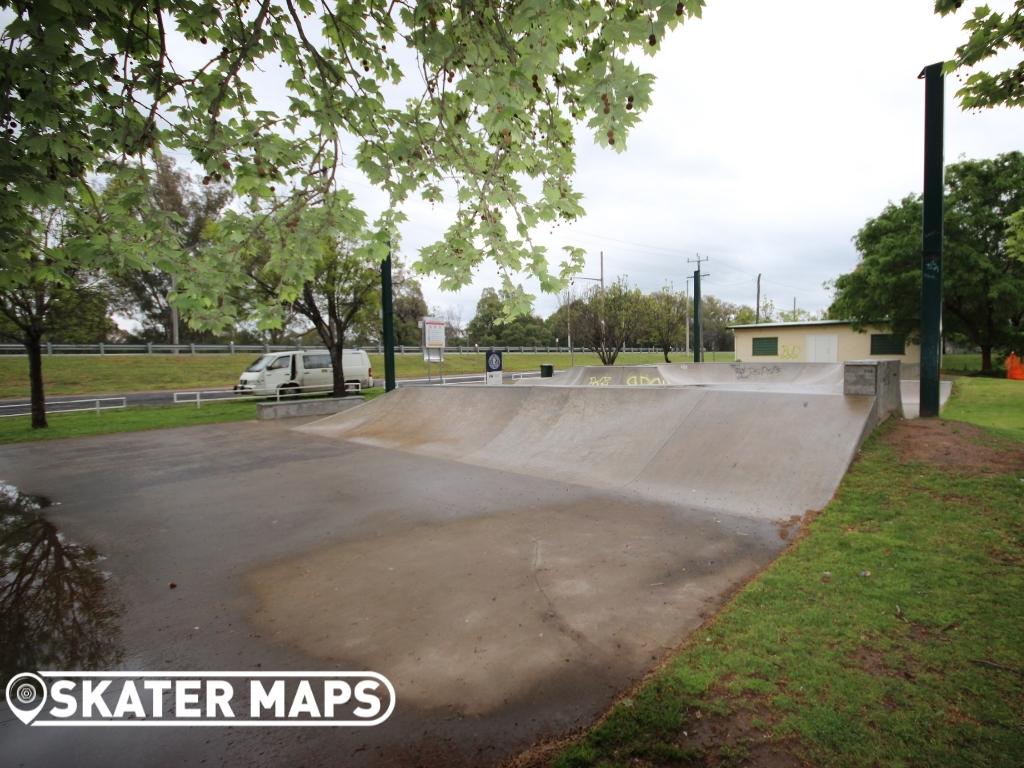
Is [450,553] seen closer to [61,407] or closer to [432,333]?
[432,333]

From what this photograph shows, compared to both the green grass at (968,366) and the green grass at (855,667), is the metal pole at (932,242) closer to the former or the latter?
the green grass at (855,667)

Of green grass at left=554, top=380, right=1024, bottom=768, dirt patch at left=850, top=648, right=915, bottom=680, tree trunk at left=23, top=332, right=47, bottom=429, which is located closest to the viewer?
green grass at left=554, top=380, right=1024, bottom=768

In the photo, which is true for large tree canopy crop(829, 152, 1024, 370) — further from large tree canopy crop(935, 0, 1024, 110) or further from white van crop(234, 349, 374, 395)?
white van crop(234, 349, 374, 395)

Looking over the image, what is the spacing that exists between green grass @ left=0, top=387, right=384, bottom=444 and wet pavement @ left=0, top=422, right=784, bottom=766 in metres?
6.88

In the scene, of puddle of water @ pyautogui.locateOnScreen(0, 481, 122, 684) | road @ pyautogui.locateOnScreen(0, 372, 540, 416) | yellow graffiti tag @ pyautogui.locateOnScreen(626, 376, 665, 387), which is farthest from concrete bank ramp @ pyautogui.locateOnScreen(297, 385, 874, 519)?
yellow graffiti tag @ pyautogui.locateOnScreen(626, 376, 665, 387)

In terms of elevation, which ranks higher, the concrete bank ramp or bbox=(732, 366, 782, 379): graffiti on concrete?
bbox=(732, 366, 782, 379): graffiti on concrete

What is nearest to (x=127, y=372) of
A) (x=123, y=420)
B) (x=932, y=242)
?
(x=123, y=420)

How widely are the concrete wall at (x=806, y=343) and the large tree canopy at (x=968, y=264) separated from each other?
274 centimetres

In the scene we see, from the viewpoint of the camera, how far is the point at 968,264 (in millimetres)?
20359

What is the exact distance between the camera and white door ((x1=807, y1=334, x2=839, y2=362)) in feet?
91.9

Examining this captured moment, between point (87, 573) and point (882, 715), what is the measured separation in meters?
5.84

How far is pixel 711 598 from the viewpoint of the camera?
3.59m

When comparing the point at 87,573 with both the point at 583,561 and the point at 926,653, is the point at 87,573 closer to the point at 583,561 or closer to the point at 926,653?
the point at 583,561

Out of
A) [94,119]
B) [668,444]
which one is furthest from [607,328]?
[94,119]
